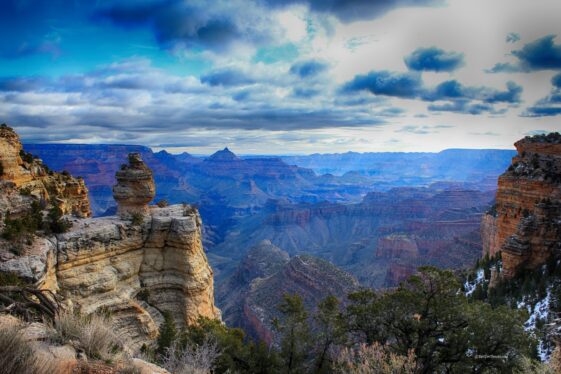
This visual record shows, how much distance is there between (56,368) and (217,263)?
5322 inches

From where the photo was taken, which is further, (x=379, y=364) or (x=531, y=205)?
(x=531, y=205)

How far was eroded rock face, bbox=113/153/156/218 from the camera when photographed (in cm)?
2061

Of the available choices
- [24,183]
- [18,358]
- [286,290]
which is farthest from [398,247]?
[18,358]

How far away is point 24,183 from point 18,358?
67.0ft

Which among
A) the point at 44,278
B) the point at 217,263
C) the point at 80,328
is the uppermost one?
the point at 80,328

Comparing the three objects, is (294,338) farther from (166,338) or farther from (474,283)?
(474,283)

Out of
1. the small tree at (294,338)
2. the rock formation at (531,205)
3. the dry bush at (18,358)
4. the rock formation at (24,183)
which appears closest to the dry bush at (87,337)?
the dry bush at (18,358)

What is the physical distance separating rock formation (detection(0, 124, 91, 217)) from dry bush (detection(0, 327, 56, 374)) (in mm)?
14865

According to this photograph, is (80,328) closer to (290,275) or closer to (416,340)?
(416,340)

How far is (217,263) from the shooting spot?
5384 inches

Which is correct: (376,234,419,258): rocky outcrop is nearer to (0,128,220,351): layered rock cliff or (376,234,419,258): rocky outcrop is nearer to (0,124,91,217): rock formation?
(0,128,220,351): layered rock cliff

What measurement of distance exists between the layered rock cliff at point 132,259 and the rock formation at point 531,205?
24.7m

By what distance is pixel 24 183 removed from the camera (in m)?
21.8

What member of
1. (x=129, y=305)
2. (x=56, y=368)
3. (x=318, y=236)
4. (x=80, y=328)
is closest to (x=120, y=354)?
(x=80, y=328)
